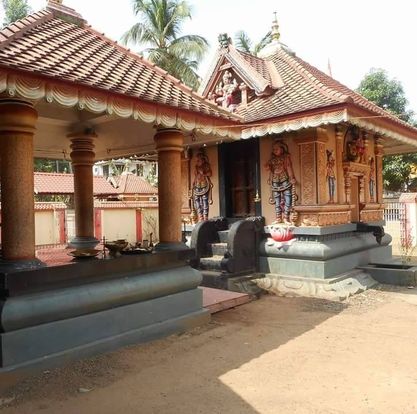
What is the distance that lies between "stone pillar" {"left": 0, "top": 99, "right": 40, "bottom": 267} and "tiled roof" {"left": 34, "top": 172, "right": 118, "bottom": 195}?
18786mm

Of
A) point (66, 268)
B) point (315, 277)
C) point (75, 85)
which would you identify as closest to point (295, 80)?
point (315, 277)

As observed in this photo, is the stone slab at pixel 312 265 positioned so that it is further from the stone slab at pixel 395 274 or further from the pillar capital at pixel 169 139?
the pillar capital at pixel 169 139

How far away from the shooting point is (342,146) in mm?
9164

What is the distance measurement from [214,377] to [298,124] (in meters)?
4.97

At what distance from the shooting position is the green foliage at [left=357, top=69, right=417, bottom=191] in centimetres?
2339

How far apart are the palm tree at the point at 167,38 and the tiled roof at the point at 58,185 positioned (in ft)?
26.0

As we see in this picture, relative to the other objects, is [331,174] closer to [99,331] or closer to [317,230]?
[317,230]

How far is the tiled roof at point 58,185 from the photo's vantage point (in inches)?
887

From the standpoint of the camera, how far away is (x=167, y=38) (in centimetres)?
2103

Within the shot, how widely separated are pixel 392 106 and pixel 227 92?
1849 cm

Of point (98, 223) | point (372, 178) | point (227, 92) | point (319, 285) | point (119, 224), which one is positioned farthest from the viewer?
point (119, 224)

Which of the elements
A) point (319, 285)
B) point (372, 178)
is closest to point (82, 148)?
point (319, 285)

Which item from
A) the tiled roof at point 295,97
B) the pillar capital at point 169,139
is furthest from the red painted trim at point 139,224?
the pillar capital at point 169,139

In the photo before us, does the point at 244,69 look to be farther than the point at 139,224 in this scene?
No
